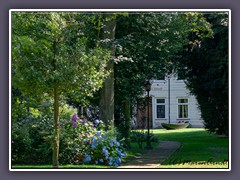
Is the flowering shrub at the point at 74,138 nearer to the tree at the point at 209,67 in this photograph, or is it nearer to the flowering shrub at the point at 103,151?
the flowering shrub at the point at 103,151

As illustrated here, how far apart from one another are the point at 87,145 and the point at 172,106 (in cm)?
→ 260

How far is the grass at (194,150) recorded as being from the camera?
31.7 ft

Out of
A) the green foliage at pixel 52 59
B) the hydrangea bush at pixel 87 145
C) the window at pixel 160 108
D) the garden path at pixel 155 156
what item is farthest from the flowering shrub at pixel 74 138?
the window at pixel 160 108

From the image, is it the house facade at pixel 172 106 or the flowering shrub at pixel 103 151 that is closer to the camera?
the house facade at pixel 172 106

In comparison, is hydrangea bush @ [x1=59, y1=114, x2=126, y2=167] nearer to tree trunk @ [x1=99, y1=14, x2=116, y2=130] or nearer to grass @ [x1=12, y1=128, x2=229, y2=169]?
grass @ [x1=12, y1=128, x2=229, y2=169]

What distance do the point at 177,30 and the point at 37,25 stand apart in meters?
4.45

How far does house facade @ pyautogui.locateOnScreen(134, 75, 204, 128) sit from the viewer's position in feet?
33.2

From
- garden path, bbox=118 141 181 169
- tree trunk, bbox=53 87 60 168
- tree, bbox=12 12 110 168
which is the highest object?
tree, bbox=12 12 110 168

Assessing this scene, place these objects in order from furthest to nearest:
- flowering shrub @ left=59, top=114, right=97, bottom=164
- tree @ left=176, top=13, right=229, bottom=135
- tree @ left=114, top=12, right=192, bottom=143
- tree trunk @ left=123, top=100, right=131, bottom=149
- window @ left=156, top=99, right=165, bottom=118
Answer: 1. tree trunk @ left=123, top=100, right=131, bottom=149
2. tree @ left=114, top=12, right=192, bottom=143
3. tree @ left=176, top=13, right=229, bottom=135
4. flowering shrub @ left=59, top=114, right=97, bottom=164
5. window @ left=156, top=99, right=165, bottom=118

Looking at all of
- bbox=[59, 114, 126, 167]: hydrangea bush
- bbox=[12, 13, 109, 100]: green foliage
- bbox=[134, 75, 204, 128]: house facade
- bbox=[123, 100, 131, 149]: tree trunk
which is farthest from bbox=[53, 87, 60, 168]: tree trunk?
bbox=[123, 100, 131, 149]: tree trunk

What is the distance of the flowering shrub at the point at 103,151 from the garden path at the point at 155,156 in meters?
0.41

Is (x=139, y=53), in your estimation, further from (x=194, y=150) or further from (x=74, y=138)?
(x=194, y=150)

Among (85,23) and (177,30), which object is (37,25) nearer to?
(85,23)
